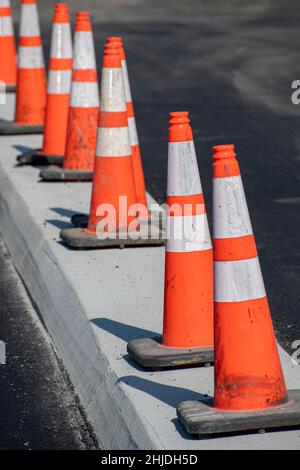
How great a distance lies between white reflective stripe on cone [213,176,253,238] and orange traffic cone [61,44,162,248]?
2.58 metres

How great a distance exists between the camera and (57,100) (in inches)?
397

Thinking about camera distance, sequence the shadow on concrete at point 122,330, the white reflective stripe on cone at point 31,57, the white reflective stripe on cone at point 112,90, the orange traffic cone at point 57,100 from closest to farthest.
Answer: the shadow on concrete at point 122,330, the white reflective stripe on cone at point 112,90, the orange traffic cone at point 57,100, the white reflective stripe on cone at point 31,57

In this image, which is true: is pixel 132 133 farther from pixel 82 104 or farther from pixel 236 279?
pixel 236 279

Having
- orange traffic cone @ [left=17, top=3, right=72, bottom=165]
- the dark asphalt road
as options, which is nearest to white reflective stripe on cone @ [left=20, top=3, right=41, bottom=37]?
orange traffic cone @ [left=17, top=3, right=72, bottom=165]

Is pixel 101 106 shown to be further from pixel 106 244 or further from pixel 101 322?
pixel 101 322

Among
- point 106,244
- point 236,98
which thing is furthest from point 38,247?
point 236,98

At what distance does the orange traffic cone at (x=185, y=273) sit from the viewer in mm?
5762

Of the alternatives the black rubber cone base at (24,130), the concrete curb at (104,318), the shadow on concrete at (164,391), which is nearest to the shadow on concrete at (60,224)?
the concrete curb at (104,318)

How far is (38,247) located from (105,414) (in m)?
2.52

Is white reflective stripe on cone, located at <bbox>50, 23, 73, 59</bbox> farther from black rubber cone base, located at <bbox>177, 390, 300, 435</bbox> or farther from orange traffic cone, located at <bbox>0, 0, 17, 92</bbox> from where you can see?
black rubber cone base, located at <bbox>177, 390, 300, 435</bbox>

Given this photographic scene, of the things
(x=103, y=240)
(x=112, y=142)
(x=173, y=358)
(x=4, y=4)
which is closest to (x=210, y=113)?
(x=4, y=4)

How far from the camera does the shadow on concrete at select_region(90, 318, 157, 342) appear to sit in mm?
6176

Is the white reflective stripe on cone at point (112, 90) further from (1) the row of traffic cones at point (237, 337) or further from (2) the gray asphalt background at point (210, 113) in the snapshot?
(1) the row of traffic cones at point (237, 337)

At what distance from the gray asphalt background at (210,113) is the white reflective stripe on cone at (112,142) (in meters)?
0.98
